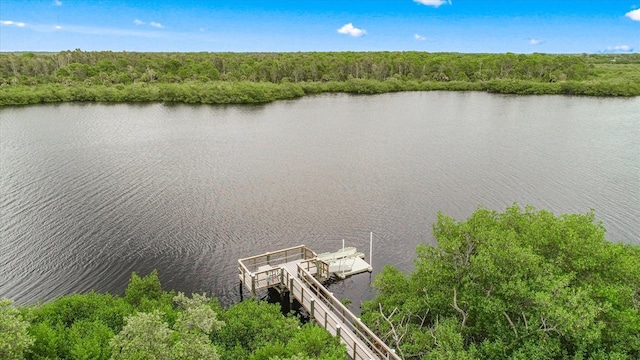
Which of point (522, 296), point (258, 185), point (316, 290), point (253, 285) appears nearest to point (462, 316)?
point (522, 296)

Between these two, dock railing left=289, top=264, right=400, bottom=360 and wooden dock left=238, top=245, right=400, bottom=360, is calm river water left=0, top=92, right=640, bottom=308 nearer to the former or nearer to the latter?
wooden dock left=238, top=245, right=400, bottom=360

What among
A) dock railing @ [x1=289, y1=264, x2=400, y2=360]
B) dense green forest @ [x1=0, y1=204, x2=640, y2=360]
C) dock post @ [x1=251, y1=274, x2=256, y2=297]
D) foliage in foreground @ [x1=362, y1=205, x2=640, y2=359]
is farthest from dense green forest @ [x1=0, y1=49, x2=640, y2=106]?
foliage in foreground @ [x1=362, y1=205, x2=640, y2=359]

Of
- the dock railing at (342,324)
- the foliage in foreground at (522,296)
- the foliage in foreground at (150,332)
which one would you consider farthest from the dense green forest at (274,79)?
the foliage in foreground at (522,296)

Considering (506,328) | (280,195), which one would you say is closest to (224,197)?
(280,195)

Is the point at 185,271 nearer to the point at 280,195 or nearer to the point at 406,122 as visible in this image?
the point at 280,195

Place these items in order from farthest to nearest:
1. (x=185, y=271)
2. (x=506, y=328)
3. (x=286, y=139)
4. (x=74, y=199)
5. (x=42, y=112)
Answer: (x=42, y=112) → (x=286, y=139) → (x=74, y=199) → (x=185, y=271) → (x=506, y=328)

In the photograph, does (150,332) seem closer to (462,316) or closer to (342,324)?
(342,324)
